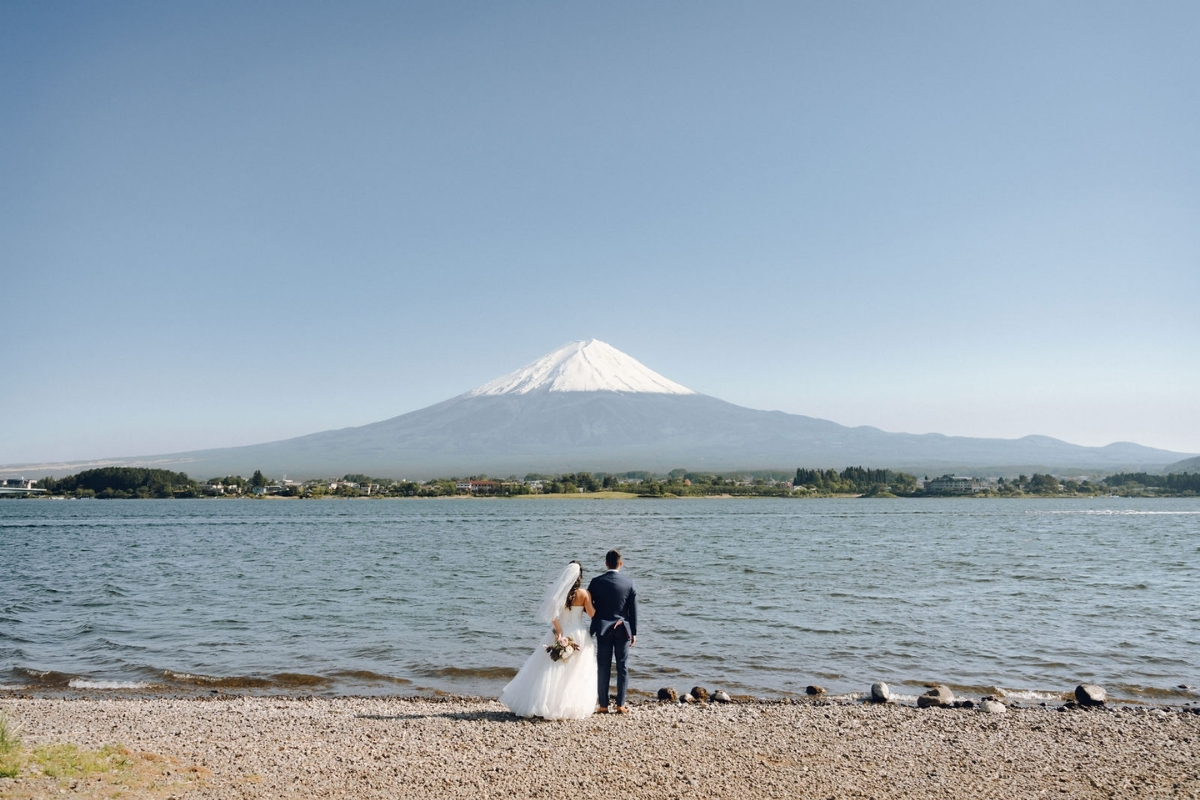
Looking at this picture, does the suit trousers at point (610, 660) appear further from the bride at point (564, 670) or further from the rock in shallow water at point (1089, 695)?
the rock in shallow water at point (1089, 695)

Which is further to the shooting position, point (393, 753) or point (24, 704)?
point (24, 704)

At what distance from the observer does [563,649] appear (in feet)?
34.7

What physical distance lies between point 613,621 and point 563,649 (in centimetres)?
77

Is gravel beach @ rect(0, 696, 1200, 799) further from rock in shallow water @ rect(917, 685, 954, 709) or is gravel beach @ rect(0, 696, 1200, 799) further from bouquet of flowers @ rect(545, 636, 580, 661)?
bouquet of flowers @ rect(545, 636, 580, 661)

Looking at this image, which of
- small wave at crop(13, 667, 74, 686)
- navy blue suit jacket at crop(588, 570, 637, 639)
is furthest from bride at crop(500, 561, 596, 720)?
small wave at crop(13, 667, 74, 686)

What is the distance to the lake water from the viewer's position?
14609 millimetres

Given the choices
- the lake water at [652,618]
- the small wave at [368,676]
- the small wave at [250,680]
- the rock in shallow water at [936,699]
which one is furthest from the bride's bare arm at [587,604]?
the small wave at [250,680]

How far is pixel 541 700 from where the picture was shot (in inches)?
414

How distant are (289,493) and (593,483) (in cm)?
6013

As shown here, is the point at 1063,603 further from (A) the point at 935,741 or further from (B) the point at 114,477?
(B) the point at 114,477

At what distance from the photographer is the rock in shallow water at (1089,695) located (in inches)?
484

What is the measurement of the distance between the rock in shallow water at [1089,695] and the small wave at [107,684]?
48.9ft

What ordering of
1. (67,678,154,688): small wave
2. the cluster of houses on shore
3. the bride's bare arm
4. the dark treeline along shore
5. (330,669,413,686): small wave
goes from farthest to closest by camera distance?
the cluster of houses on shore < the dark treeline along shore < (330,669,413,686): small wave < (67,678,154,688): small wave < the bride's bare arm

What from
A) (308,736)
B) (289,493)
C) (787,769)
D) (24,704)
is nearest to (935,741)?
(787,769)
